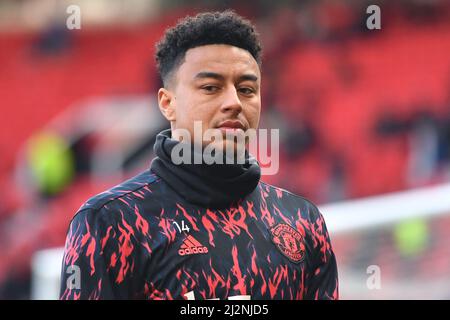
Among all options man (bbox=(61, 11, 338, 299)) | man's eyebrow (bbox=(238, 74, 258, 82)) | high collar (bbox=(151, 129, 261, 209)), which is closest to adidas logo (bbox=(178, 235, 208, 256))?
man (bbox=(61, 11, 338, 299))

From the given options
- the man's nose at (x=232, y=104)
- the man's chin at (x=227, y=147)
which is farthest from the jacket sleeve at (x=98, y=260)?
the man's nose at (x=232, y=104)

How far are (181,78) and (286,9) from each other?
8.24m

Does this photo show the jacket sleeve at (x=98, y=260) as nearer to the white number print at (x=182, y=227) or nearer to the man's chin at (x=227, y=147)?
the white number print at (x=182, y=227)

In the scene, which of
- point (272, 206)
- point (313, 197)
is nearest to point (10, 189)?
point (313, 197)

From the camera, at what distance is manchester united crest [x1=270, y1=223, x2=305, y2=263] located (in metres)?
2.58

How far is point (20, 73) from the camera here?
38.2ft

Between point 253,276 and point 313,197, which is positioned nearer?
point 253,276

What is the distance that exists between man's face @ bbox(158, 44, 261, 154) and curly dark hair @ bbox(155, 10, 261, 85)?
0.03 m

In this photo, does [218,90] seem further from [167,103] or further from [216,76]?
[167,103]

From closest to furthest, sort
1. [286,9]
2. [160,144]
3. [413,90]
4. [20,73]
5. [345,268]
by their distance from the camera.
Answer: [160,144] < [345,268] < [413,90] < [286,9] < [20,73]

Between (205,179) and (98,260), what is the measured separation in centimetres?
42

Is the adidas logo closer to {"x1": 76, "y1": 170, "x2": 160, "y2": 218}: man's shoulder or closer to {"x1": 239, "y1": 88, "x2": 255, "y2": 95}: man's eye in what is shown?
{"x1": 76, "y1": 170, "x2": 160, "y2": 218}: man's shoulder
